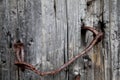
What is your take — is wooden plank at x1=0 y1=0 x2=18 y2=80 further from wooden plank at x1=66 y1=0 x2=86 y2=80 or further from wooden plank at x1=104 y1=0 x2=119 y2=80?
wooden plank at x1=104 y1=0 x2=119 y2=80

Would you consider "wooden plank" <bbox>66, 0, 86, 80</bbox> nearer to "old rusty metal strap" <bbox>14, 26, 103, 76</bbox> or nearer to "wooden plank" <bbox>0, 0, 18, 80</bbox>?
"old rusty metal strap" <bbox>14, 26, 103, 76</bbox>

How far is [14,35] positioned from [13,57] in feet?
0.40

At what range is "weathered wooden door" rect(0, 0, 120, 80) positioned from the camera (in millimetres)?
1766

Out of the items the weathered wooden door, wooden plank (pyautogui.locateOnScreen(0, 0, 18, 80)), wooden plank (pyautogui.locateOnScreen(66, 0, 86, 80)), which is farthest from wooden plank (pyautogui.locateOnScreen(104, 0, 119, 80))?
wooden plank (pyautogui.locateOnScreen(0, 0, 18, 80))

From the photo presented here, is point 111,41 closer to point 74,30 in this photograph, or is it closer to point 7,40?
point 74,30

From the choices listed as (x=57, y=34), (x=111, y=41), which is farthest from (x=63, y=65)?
(x=111, y=41)

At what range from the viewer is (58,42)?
5.89 ft

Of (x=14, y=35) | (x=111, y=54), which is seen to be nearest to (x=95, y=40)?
(x=111, y=54)

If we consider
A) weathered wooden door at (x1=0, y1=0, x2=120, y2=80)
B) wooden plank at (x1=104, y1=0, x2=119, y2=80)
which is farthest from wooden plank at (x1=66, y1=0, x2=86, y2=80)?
wooden plank at (x1=104, y1=0, x2=119, y2=80)

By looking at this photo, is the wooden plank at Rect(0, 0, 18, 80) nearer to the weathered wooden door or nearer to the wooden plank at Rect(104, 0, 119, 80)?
the weathered wooden door

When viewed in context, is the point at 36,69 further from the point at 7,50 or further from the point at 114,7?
the point at 114,7

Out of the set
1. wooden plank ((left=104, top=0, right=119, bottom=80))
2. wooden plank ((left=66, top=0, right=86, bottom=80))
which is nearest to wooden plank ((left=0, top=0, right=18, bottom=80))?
wooden plank ((left=66, top=0, right=86, bottom=80))

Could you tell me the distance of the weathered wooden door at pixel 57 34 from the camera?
1.77m

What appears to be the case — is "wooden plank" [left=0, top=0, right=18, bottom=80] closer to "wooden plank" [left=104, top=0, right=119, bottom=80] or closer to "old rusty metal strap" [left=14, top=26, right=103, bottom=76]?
"old rusty metal strap" [left=14, top=26, right=103, bottom=76]
